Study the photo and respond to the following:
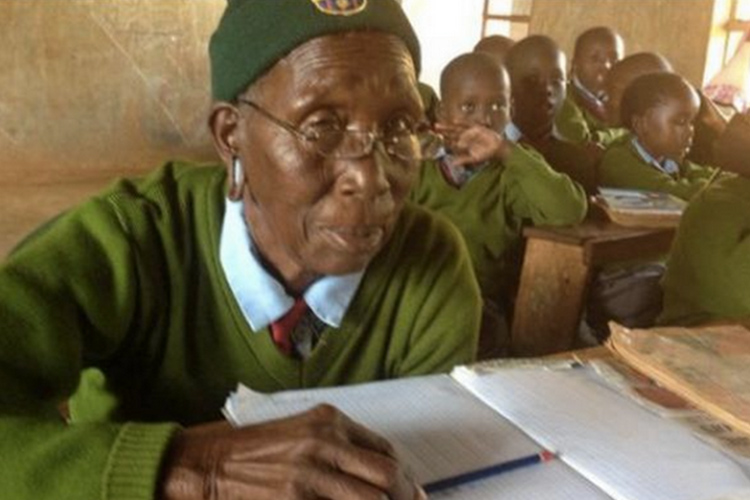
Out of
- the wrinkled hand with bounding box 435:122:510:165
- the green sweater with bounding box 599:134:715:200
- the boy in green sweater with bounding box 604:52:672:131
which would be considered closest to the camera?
the wrinkled hand with bounding box 435:122:510:165

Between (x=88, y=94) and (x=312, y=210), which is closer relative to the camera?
(x=312, y=210)

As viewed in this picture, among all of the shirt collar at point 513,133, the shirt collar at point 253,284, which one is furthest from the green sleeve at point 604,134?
the shirt collar at point 253,284

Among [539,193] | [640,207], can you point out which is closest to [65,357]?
[539,193]

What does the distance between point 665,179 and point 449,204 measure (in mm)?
962

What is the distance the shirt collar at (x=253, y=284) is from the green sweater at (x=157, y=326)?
0.02 metres

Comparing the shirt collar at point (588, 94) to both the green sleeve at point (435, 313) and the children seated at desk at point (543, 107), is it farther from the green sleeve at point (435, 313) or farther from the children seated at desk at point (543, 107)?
the green sleeve at point (435, 313)

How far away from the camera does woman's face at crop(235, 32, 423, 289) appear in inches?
40.7

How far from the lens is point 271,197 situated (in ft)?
3.65

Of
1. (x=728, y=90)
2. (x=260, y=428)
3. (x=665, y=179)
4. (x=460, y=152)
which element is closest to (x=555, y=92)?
(x=665, y=179)

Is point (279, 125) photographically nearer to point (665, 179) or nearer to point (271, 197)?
point (271, 197)

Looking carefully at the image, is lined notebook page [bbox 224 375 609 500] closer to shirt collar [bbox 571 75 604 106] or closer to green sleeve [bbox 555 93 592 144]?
green sleeve [bbox 555 93 592 144]

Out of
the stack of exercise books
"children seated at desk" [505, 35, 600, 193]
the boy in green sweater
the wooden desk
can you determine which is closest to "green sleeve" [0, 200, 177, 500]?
the stack of exercise books

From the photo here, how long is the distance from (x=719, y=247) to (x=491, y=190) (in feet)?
3.15

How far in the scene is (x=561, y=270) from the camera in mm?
2525
